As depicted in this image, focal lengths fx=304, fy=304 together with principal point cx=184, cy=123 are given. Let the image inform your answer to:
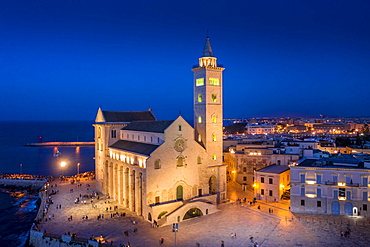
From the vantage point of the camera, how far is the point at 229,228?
1475 inches

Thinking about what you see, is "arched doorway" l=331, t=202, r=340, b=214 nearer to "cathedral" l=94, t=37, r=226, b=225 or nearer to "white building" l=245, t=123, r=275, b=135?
"cathedral" l=94, t=37, r=226, b=225

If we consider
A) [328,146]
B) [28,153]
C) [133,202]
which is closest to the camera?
[133,202]

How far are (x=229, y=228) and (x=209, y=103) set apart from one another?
20.0m

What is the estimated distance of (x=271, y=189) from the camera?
160 ft

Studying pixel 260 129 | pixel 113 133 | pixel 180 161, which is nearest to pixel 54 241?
pixel 180 161

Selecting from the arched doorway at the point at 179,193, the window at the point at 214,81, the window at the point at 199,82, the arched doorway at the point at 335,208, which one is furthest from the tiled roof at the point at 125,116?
the arched doorway at the point at 335,208

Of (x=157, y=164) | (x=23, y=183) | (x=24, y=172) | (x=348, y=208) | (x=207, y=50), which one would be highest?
(x=207, y=50)

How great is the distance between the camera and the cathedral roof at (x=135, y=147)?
43.6 meters

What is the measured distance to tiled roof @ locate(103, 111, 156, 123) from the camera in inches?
2241

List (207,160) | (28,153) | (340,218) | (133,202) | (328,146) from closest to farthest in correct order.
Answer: (340,218), (133,202), (207,160), (328,146), (28,153)

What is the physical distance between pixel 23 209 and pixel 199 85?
3727cm

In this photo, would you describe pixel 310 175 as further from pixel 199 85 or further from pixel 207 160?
pixel 199 85

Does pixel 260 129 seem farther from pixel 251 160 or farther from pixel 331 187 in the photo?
pixel 331 187

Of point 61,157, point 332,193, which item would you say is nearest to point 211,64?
point 332,193
